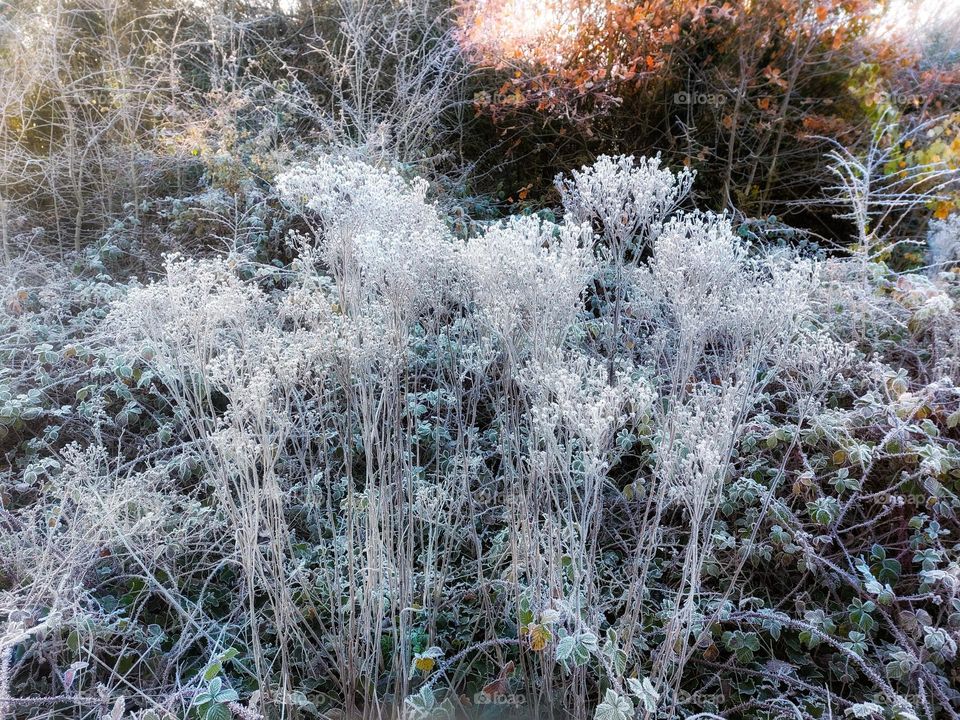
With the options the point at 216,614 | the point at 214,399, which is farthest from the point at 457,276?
the point at 214,399

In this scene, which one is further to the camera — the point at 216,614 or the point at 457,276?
the point at 216,614

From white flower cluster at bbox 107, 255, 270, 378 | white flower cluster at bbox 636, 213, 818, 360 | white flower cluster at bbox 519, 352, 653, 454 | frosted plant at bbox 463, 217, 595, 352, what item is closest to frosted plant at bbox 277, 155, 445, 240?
frosted plant at bbox 463, 217, 595, 352

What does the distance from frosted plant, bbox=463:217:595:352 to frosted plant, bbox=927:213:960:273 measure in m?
3.14

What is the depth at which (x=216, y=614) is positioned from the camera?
101 inches

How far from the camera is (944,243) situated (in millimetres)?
4277

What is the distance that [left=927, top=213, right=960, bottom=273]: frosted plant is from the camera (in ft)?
13.1

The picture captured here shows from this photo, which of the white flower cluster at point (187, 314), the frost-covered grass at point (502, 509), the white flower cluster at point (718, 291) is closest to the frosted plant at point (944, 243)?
the frost-covered grass at point (502, 509)

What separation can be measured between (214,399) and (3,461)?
99cm

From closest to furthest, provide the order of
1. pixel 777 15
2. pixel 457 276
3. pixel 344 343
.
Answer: pixel 344 343 → pixel 457 276 → pixel 777 15

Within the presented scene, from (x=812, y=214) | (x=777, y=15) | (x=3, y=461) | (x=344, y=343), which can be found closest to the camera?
(x=344, y=343)

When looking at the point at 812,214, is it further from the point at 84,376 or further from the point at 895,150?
the point at 84,376

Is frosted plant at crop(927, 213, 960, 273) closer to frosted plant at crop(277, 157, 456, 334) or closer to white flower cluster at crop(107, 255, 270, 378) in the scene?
frosted plant at crop(277, 157, 456, 334)

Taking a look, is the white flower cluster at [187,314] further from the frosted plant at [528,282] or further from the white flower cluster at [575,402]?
the white flower cluster at [575,402]

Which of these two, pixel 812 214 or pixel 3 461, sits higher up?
pixel 812 214
